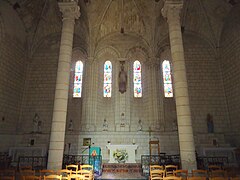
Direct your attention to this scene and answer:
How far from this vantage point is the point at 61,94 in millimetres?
8133

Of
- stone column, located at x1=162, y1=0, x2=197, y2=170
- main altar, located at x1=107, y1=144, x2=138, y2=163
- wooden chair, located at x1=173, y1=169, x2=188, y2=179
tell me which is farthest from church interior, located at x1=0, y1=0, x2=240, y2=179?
wooden chair, located at x1=173, y1=169, x2=188, y2=179

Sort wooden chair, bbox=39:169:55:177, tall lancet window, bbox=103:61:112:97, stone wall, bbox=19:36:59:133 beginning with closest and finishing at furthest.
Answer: wooden chair, bbox=39:169:55:177
stone wall, bbox=19:36:59:133
tall lancet window, bbox=103:61:112:97

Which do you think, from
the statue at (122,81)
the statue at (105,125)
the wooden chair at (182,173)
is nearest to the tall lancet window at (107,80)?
the statue at (122,81)

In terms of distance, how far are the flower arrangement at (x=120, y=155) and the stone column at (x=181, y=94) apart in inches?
196

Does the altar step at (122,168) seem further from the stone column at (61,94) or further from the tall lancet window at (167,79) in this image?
the tall lancet window at (167,79)

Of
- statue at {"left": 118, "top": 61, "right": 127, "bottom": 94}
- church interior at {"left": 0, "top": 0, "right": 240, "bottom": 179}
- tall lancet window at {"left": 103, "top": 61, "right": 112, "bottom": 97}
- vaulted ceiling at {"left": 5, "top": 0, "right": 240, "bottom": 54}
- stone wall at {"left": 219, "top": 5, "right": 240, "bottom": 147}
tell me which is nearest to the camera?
stone wall at {"left": 219, "top": 5, "right": 240, "bottom": 147}

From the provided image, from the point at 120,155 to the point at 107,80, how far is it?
695 centimetres

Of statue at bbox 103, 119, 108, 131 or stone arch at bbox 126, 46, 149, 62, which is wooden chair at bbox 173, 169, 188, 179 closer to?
statue at bbox 103, 119, 108, 131

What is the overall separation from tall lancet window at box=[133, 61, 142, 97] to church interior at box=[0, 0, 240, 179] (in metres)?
0.10

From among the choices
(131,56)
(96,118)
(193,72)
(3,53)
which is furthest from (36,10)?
(193,72)

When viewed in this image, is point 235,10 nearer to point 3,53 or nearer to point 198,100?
point 198,100

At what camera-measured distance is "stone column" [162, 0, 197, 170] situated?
7377 millimetres

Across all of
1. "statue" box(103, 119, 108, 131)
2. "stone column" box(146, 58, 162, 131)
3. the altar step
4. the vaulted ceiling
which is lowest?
the altar step

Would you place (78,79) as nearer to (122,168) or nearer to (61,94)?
(61,94)
